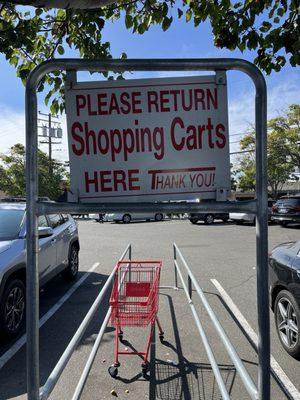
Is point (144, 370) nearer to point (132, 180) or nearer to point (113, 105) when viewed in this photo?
point (132, 180)

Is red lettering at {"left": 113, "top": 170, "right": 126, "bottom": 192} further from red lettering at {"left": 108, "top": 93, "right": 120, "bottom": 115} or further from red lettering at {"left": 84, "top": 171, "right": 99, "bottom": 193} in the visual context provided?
red lettering at {"left": 108, "top": 93, "right": 120, "bottom": 115}

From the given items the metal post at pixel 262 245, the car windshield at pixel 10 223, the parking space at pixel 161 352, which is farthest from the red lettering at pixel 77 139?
the car windshield at pixel 10 223

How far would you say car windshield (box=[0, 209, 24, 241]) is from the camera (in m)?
5.96

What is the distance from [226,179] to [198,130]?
0.87 feet

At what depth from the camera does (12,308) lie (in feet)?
17.4

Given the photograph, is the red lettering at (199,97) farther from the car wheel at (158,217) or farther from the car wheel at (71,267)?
the car wheel at (158,217)

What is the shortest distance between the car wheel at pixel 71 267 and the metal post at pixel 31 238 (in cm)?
684

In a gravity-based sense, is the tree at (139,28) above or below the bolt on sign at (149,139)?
above

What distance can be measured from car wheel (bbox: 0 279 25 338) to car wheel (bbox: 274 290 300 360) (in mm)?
3288

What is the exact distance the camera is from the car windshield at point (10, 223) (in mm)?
5965

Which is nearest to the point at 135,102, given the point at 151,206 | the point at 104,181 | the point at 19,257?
the point at 104,181

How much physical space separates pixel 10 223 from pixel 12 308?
1514mm

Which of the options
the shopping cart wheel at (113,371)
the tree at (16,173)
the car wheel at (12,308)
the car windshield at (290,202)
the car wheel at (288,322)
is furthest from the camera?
the tree at (16,173)

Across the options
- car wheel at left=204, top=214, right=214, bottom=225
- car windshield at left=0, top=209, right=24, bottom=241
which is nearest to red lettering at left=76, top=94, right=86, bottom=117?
car windshield at left=0, top=209, right=24, bottom=241
